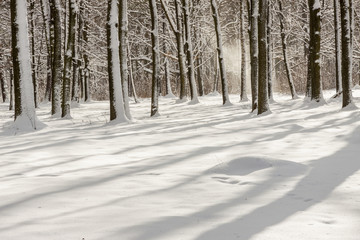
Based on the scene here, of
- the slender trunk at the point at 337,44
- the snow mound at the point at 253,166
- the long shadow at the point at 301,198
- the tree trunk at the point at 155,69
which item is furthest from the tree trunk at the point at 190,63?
the snow mound at the point at 253,166

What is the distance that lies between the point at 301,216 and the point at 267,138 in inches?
192

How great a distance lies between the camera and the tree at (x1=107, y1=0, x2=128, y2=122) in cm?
1166

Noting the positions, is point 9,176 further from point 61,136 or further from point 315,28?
point 315,28

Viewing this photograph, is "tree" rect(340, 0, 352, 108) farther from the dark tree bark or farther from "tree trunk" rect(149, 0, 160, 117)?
the dark tree bark

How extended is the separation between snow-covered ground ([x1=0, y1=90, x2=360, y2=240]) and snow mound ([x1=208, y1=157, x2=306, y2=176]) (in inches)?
0.6

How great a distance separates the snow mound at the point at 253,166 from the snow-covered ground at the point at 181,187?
1cm

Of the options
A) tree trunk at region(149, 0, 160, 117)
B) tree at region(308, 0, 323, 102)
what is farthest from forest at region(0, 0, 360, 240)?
tree at region(308, 0, 323, 102)

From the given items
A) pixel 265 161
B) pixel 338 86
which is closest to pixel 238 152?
pixel 265 161

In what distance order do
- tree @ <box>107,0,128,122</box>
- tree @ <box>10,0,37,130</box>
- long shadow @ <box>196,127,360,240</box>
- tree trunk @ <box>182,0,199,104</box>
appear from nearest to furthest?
long shadow @ <box>196,127,360,240</box> < tree @ <box>10,0,37,130</box> < tree @ <box>107,0,128,122</box> < tree trunk @ <box>182,0,199,104</box>

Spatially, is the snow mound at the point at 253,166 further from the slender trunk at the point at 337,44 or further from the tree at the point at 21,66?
the slender trunk at the point at 337,44

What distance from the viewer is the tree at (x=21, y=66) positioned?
33.4ft

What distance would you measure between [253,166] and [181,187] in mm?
1494

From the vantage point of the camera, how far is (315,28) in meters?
14.8

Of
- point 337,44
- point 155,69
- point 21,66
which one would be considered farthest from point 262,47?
point 21,66
